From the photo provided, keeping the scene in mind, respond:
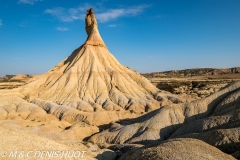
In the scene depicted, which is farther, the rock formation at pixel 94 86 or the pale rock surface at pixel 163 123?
the rock formation at pixel 94 86

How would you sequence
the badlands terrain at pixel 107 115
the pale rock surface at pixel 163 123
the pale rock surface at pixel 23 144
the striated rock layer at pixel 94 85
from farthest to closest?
the striated rock layer at pixel 94 85
the pale rock surface at pixel 163 123
the badlands terrain at pixel 107 115
the pale rock surface at pixel 23 144

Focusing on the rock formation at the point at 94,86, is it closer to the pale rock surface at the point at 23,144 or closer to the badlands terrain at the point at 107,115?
the badlands terrain at the point at 107,115

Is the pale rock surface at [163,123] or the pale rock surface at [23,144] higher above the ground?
the pale rock surface at [23,144]

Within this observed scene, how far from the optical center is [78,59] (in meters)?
55.7

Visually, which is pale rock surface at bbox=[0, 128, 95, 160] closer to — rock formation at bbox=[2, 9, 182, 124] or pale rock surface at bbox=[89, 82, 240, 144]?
pale rock surface at bbox=[89, 82, 240, 144]

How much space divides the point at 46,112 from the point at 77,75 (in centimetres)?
1363

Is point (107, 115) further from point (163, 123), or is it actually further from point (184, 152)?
point (184, 152)

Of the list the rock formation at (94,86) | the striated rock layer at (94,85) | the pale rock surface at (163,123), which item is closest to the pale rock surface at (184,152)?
the pale rock surface at (163,123)

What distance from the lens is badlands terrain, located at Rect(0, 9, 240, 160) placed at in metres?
15.1

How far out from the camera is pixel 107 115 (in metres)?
38.3

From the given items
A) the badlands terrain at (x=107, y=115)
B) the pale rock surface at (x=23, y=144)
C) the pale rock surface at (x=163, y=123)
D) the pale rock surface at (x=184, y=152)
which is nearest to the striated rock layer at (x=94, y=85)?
A: the badlands terrain at (x=107, y=115)

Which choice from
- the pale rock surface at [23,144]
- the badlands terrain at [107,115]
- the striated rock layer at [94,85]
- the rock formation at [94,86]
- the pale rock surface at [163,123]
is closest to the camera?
the pale rock surface at [23,144]

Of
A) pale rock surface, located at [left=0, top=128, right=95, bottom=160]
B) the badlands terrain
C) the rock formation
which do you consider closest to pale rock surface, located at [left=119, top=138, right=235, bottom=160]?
the badlands terrain

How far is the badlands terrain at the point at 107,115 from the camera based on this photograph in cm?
1506
